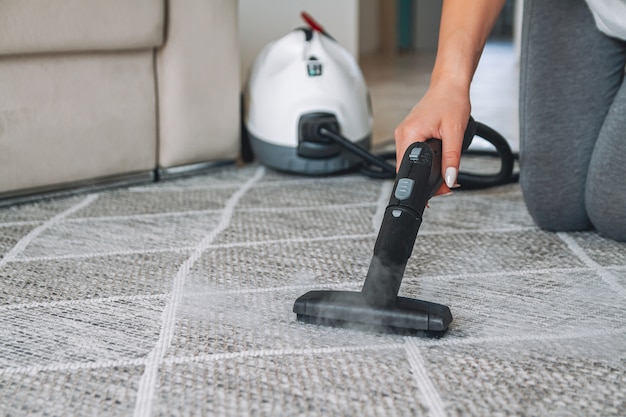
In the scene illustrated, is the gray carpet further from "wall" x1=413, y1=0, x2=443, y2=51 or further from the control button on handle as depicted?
"wall" x1=413, y1=0, x2=443, y2=51

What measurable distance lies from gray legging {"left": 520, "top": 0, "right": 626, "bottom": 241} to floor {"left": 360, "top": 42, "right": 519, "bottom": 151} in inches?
28.6

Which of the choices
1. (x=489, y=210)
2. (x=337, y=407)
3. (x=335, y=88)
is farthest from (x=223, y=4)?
(x=337, y=407)

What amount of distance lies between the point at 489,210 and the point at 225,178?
0.56 metres

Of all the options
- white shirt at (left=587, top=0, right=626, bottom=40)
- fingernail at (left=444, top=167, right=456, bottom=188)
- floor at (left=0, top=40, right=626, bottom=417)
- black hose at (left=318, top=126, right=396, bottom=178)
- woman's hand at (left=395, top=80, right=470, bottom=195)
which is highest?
white shirt at (left=587, top=0, right=626, bottom=40)

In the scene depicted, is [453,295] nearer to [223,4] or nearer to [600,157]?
[600,157]

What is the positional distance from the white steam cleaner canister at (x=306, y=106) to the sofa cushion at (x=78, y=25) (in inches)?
9.9

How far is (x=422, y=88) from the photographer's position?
310 cm

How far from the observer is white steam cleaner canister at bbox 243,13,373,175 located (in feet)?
5.04

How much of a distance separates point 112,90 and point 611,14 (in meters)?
0.86

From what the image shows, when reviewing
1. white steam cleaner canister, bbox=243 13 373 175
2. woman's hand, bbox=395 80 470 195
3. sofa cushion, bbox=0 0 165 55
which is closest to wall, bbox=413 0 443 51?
white steam cleaner canister, bbox=243 13 373 175

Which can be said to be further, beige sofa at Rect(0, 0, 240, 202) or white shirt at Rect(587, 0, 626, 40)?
beige sofa at Rect(0, 0, 240, 202)

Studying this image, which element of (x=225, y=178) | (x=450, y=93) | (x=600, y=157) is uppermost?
(x=450, y=93)

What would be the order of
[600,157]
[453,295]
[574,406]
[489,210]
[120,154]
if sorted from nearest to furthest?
[574,406]
[453,295]
[600,157]
[489,210]
[120,154]

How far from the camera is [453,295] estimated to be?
0.87 meters
